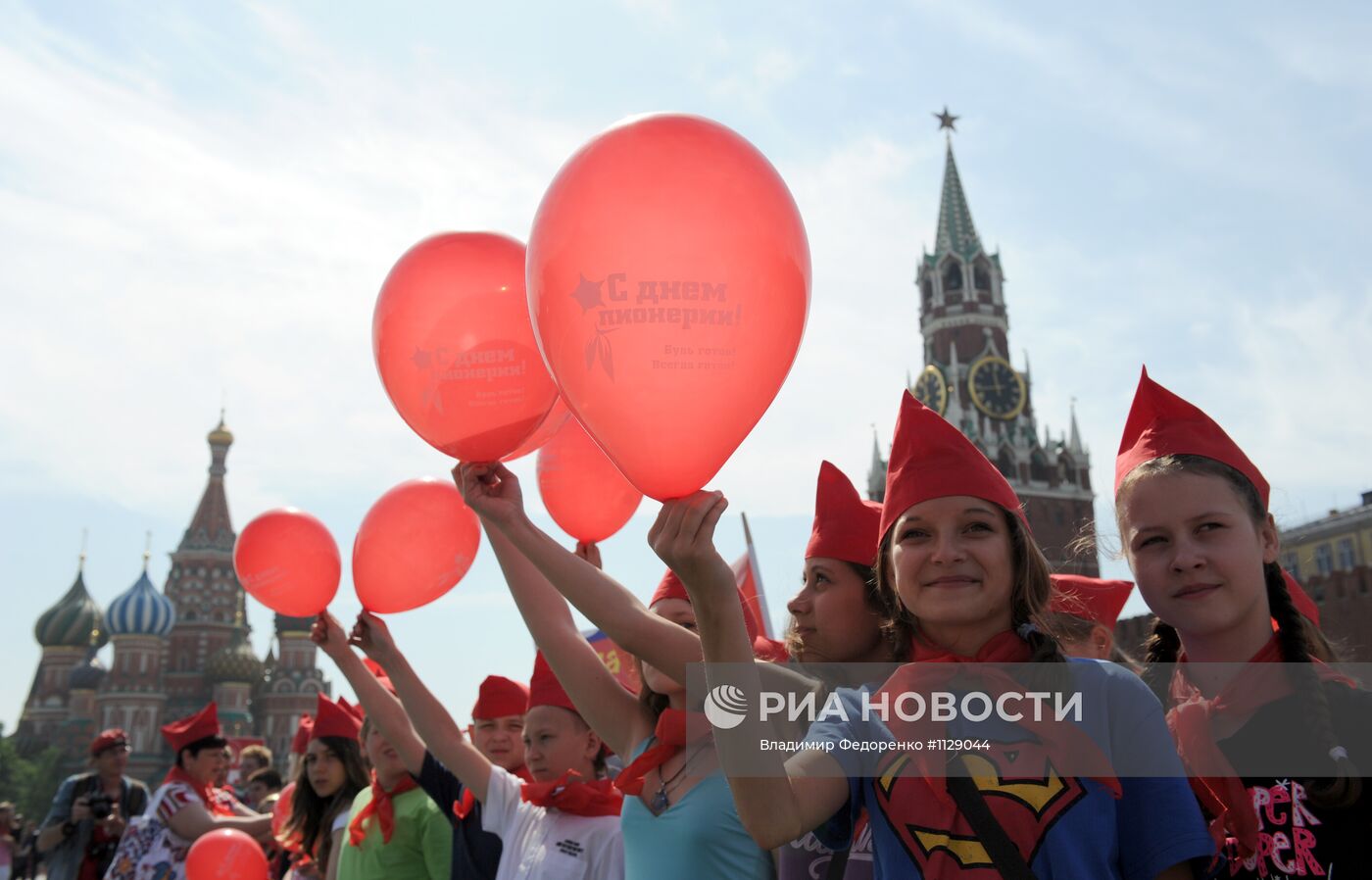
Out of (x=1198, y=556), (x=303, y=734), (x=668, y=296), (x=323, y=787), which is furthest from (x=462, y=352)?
(x=303, y=734)

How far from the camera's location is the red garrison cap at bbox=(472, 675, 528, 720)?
4.76 metres

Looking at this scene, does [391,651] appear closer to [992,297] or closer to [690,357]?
[690,357]

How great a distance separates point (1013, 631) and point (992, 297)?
212 ft

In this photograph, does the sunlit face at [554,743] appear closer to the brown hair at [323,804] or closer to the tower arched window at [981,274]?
the brown hair at [323,804]

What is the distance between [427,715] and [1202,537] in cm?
269

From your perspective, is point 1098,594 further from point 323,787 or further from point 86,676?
point 86,676

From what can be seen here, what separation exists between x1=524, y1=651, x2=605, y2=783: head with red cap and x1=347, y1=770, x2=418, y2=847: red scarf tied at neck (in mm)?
859

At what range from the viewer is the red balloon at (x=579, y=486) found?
3963 mm

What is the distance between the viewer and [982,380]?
61.3m

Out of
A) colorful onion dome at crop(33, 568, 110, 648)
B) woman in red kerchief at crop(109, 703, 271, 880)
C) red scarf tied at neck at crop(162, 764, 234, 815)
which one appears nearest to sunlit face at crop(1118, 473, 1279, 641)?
woman in red kerchief at crop(109, 703, 271, 880)

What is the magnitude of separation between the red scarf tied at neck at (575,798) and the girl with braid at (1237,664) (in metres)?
1.75

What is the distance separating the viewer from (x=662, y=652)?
2.72 m

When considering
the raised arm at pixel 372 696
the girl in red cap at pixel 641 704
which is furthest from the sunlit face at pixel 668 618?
the raised arm at pixel 372 696

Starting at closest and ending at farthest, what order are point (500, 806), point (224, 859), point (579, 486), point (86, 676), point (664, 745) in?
point (664, 745) → point (500, 806) → point (579, 486) → point (224, 859) → point (86, 676)
